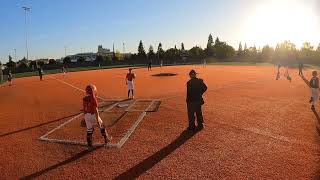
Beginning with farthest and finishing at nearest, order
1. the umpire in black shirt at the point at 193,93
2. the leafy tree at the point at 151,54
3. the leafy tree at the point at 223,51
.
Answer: the leafy tree at the point at 151,54
the leafy tree at the point at 223,51
the umpire in black shirt at the point at 193,93

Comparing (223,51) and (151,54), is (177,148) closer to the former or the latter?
(223,51)

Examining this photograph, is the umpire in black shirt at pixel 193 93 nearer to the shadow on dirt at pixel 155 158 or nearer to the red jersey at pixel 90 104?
the shadow on dirt at pixel 155 158

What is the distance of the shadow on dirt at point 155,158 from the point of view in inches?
307

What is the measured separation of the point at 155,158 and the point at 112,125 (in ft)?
13.8

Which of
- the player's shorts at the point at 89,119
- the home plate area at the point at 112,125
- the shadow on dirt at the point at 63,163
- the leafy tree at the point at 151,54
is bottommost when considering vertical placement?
the shadow on dirt at the point at 63,163

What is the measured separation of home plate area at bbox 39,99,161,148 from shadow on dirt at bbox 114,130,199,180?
1.43 m

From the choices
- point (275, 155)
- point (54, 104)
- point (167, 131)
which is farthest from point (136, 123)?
point (54, 104)

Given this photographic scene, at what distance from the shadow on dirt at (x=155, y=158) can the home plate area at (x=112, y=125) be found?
1.43m

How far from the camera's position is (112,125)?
41.6 ft

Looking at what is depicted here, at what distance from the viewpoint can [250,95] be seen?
20203 mm

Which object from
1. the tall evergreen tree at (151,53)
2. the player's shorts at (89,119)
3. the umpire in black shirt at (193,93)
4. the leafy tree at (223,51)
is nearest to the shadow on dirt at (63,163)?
the player's shorts at (89,119)

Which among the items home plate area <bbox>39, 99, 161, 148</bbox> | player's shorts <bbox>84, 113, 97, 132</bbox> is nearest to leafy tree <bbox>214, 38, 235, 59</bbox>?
home plate area <bbox>39, 99, 161, 148</bbox>

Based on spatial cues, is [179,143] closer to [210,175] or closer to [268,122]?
[210,175]

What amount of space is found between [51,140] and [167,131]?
3791 millimetres
